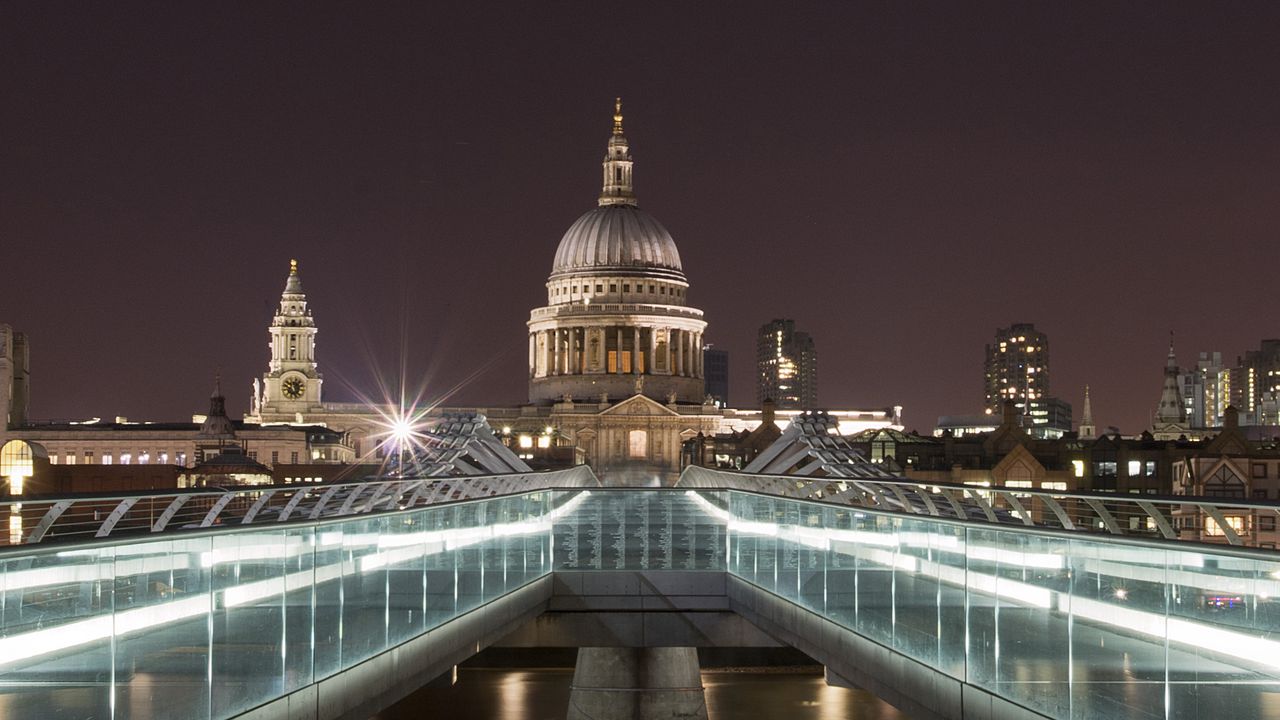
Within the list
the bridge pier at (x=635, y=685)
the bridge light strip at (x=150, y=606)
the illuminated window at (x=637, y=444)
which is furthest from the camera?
the illuminated window at (x=637, y=444)

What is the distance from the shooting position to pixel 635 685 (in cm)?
3641

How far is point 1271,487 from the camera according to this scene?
11588cm

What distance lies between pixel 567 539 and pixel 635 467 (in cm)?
14865

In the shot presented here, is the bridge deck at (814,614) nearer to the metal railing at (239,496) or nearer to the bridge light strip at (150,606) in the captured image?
the bridge light strip at (150,606)

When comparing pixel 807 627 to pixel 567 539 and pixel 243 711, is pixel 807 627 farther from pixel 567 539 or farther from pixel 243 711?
pixel 243 711

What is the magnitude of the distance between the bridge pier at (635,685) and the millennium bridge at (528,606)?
9238 millimetres

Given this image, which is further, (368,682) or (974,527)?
(368,682)

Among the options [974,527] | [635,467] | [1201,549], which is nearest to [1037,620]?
[974,527]

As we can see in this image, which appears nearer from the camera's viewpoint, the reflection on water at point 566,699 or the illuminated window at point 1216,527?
the illuminated window at point 1216,527

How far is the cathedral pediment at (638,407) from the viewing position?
7416 inches

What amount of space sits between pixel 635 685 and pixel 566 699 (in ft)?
107

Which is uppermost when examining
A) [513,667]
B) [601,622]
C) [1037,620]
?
[1037,620]

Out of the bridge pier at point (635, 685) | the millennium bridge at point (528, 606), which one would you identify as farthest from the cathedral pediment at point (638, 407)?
the millennium bridge at point (528, 606)

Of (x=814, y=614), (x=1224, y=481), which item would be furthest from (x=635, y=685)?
(x=1224, y=481)
